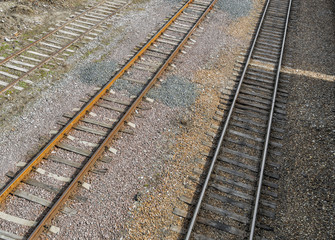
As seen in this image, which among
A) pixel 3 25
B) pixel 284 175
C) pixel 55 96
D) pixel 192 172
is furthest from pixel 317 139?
pixel 3 25

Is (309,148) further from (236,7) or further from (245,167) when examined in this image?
(236,7)

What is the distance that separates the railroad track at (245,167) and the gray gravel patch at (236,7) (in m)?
4.88

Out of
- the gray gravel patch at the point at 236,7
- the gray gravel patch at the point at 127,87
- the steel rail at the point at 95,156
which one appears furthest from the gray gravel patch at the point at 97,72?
the gray gravel patch at the point at 236,7

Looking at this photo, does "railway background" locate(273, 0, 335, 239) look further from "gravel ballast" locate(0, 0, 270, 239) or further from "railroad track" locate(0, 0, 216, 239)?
"railroad track" locate(0, 0, 216, 239)

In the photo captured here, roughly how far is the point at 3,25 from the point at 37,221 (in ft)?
33.0

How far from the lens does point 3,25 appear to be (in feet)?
42.8

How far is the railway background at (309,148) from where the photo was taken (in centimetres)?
677

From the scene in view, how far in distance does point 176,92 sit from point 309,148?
4.45 meters

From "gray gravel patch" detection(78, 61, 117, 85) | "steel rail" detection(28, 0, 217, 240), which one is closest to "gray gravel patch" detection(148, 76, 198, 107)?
"steel rail" detection(28, 0, 217, 240)

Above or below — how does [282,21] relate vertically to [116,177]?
above

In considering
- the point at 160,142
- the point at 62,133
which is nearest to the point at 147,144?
the point at 160,142

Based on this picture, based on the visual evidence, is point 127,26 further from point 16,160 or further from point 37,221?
point 37,221

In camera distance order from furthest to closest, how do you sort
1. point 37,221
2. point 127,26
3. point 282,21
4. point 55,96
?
1. point 282,21
2. point 127,26
3. point 55,96
4. point 37,221

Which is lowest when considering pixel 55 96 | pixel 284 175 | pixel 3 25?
pixel 284 175
